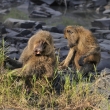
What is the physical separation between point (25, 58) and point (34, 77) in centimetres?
44

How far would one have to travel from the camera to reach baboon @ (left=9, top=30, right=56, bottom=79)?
6.38m

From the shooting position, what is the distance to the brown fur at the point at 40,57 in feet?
20.9

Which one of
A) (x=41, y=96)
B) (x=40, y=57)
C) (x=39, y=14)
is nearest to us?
(x=41, y=96)

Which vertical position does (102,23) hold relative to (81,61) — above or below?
below

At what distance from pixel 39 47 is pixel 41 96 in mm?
680

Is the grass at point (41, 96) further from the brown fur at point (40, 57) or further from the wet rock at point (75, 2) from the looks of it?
the wet rock at point (75, 2)

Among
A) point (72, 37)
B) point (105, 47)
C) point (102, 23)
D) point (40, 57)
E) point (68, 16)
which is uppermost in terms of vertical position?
point (40, 57)

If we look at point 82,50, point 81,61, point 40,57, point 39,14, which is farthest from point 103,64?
point 39,14

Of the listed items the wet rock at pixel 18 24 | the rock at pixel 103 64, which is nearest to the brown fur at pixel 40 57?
the rock at pixel 103 64

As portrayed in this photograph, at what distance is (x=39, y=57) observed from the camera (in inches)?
256

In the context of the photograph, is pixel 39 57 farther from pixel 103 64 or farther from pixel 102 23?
pixel 102 23

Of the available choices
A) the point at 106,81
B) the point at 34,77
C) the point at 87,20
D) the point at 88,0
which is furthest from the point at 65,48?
the point at 88,0

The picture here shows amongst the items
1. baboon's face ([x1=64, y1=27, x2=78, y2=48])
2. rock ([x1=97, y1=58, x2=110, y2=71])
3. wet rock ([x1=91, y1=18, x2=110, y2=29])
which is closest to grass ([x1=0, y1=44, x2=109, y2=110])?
baboon's face ([x1=64, y1=27, x2=78, y2=48])

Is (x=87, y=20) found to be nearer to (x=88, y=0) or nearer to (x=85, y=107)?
(x=88, y=0)
